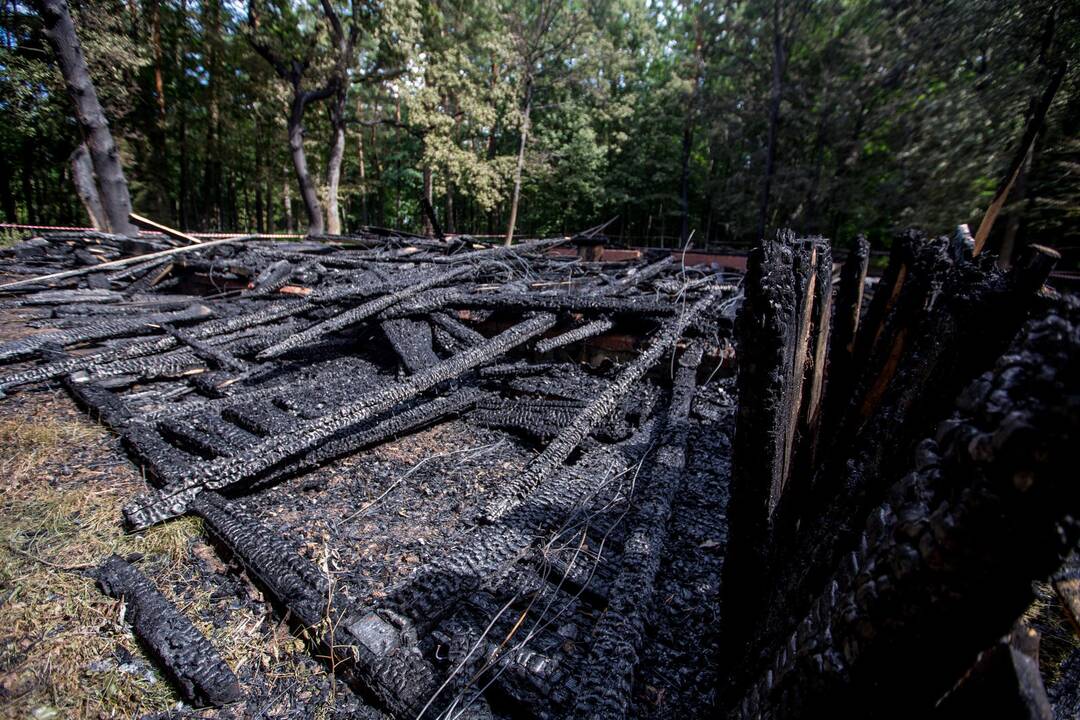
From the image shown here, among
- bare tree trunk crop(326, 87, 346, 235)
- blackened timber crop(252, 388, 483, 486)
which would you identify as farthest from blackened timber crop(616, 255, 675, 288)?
bare tree trunk crop(326, 87, 346, 235)

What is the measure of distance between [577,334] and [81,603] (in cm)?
358

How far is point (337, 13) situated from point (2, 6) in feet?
41.3

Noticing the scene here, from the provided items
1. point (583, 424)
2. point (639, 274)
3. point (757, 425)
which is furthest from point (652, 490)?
point (639, 274)

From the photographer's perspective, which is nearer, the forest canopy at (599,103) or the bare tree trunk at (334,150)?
the forest canopy at (599,103)

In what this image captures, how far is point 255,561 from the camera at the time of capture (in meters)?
1.97

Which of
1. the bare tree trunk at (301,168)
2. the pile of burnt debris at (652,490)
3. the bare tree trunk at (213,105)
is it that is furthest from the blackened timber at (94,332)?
the bare tree trunk at (213,105)

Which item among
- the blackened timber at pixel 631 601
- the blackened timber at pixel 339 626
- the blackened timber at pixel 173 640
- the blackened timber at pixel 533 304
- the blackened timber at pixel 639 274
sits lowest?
the blackened timber at pixel 173 640

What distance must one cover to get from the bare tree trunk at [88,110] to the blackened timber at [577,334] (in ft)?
41.2

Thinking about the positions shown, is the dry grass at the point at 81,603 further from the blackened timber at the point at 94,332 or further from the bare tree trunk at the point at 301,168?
the bare tree trunk at the point at 301,168

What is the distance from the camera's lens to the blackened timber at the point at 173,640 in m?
1.50

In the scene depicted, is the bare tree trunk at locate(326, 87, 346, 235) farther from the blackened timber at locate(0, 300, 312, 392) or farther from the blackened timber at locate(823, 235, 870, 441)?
the blackened timber at locate(823, 235, 870, 441)

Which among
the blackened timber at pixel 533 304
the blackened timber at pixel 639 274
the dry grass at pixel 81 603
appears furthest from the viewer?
the blackened timber at pixel 639 274

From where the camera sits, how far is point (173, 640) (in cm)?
163

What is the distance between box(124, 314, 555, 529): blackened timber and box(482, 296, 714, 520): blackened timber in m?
1.07
